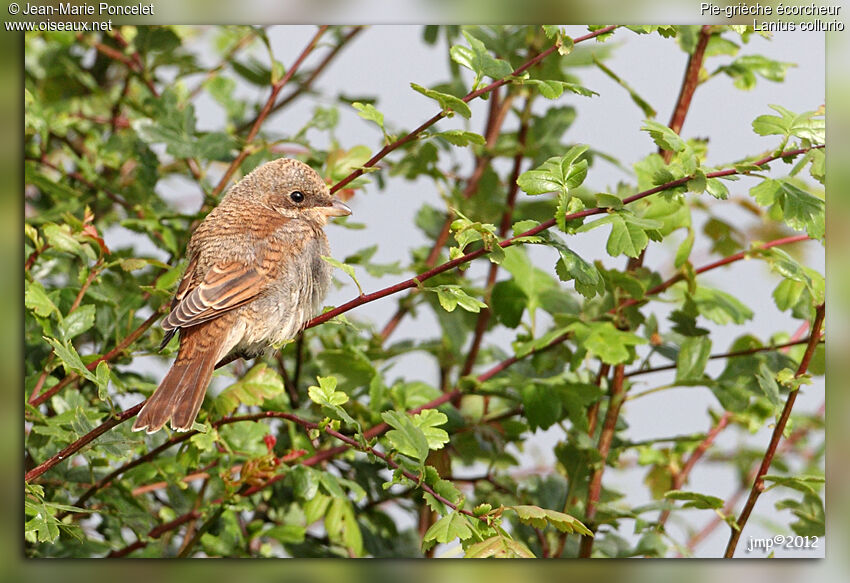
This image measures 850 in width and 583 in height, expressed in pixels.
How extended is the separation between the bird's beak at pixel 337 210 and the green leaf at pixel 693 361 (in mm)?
855

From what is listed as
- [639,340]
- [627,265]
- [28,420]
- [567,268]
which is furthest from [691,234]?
[28,420]

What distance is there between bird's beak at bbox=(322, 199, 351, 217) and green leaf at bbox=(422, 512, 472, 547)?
2.89ft

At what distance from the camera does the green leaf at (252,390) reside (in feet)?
6.29

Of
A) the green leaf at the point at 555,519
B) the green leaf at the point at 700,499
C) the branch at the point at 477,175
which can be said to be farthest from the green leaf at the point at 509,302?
the green leaf at the point at 555,519

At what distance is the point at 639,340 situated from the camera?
2031 mm

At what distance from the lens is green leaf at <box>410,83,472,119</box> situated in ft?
5.22

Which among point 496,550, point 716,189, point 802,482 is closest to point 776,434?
point 802,482

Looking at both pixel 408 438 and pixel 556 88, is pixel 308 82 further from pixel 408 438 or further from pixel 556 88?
pixel 408 438

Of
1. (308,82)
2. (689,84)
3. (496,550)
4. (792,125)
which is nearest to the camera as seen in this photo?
(496,550)

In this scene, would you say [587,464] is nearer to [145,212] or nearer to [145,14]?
[145,212]

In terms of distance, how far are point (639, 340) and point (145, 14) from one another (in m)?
1.37

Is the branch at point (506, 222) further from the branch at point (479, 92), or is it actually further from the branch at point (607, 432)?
Result: the branch at point (479, 92)

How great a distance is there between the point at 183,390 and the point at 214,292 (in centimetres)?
29

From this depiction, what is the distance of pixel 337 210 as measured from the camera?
7.27 ft
